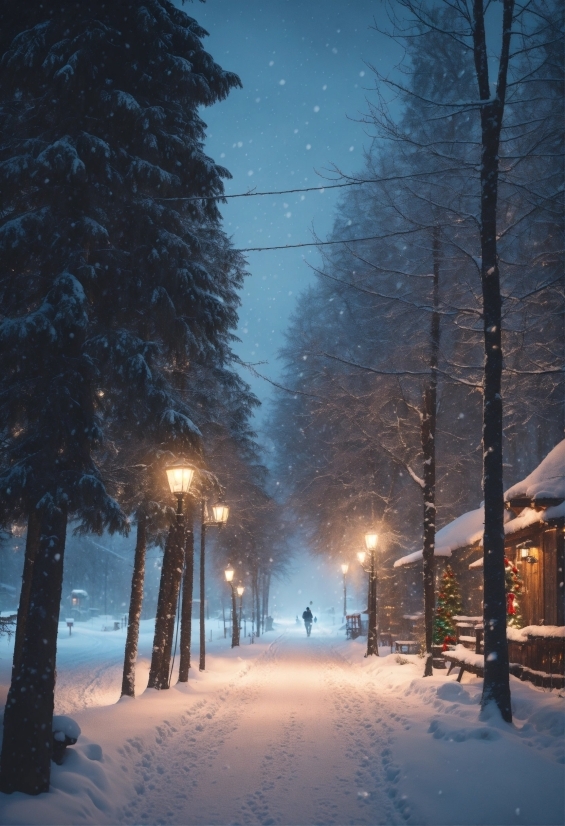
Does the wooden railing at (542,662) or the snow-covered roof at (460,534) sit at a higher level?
the snow-covered roof at (460,534)

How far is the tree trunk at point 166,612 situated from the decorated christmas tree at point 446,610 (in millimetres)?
8214

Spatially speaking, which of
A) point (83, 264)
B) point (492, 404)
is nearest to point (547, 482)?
point (492, 404)

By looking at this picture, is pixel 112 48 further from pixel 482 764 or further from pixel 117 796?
pixel 482 764

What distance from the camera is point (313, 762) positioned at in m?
7.52

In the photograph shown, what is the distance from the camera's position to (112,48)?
8.58 metres

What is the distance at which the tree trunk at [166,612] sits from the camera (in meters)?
12.8

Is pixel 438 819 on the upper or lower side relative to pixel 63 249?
lower

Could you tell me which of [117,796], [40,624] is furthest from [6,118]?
[117,796]

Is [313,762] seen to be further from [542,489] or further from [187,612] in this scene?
[187,612]

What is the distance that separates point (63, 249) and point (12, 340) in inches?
55.7

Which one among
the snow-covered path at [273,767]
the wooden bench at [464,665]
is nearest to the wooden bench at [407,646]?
the wooden bench at [464,665]

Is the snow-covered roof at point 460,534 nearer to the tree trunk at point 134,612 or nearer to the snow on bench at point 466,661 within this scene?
the snow on bench at point 466,661

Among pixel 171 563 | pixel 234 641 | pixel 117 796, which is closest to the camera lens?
pixel 117 796

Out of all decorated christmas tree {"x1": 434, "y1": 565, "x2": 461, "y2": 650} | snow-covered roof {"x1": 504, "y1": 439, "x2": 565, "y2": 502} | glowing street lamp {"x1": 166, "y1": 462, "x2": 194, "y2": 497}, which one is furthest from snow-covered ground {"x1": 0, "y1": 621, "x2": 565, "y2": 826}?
decorated christmas tree {"x1": 434, "y1": 565, "x2": 461, "y2": 650}
